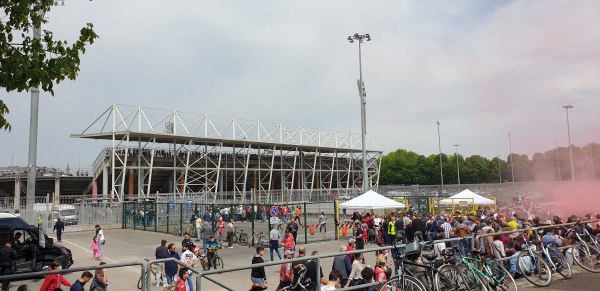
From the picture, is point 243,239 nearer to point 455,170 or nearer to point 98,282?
point 98,282

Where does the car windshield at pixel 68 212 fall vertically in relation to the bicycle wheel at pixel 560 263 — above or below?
above

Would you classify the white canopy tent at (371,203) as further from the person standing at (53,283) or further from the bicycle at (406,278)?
the person standing at (53,283)

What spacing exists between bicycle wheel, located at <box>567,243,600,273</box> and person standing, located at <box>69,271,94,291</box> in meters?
10.8

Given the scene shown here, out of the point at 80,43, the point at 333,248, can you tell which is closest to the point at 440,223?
the point at 333,248

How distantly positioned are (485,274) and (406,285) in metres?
2.21

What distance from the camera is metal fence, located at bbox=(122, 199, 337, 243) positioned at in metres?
23.5

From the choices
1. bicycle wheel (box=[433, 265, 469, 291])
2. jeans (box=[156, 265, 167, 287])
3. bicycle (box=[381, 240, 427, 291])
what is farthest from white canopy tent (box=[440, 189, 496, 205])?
bicycle (box=[381, 240, 427, 291])

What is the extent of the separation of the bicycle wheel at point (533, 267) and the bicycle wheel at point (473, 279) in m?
2.25

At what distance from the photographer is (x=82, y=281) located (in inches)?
329

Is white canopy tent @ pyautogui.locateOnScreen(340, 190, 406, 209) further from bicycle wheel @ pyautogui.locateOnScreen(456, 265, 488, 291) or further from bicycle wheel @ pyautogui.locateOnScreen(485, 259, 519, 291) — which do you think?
bicycle wheel @ pyautogui.locateOnScreen(456, 265, 488, 291)

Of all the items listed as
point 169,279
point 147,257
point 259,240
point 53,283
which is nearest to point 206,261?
point 147,257

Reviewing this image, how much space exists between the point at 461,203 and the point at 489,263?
2039 cm

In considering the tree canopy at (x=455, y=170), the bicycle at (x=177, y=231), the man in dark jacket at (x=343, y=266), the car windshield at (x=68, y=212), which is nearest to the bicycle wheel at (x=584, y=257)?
the man in dark jacket at (x=343, y=266)

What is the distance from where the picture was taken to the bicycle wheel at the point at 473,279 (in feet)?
25.0
